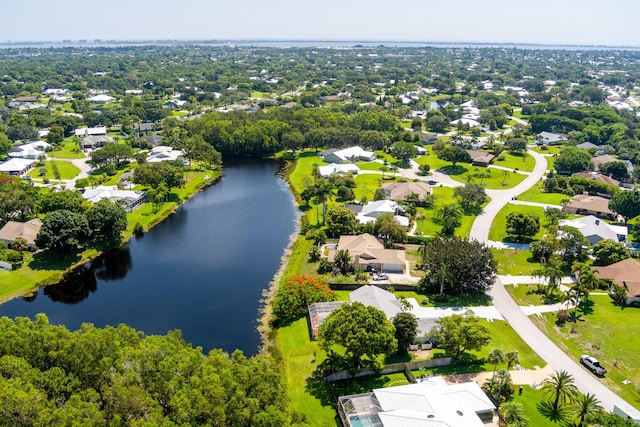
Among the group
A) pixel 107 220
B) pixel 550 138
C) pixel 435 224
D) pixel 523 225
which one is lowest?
pixel 435 224

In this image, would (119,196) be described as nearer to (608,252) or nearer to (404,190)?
(404,190)

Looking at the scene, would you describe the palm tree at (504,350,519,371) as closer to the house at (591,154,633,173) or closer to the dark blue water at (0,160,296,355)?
the dark blue water at (0,160,296,355)

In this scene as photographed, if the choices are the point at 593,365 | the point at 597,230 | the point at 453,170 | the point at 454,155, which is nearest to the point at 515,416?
the point at 593,365

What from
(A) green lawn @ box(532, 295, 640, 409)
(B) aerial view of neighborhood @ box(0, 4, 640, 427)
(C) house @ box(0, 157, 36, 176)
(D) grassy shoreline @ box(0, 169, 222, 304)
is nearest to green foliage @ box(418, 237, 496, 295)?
(B) aerial view of neighborhood @ box(0, 4, 640, 427)

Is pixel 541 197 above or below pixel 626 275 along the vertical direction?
above

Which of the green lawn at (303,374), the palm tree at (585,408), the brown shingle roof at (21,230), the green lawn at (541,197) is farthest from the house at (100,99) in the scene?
the palm tree at (585,408)

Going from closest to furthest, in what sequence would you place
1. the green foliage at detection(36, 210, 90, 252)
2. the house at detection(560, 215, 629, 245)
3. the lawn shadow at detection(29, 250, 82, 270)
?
the lawn shadow at detection(29, 250, 82, 270) → the green foliage at detection(36, 210, 90, 252) → the house at detection(560, 215, 629, 245)

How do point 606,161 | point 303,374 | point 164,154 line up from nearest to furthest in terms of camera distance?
point 303,374, point 606,161, point 164,154
